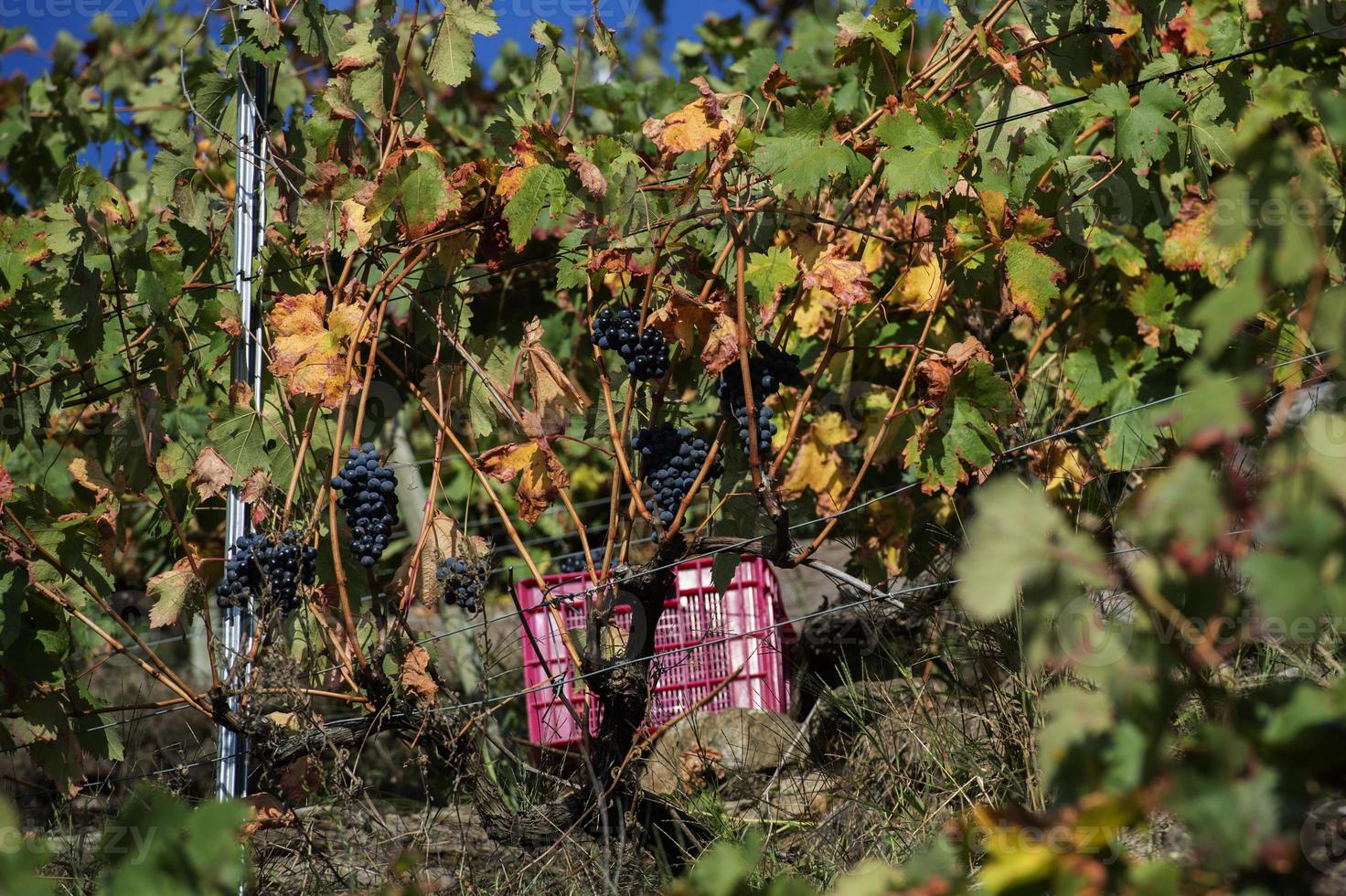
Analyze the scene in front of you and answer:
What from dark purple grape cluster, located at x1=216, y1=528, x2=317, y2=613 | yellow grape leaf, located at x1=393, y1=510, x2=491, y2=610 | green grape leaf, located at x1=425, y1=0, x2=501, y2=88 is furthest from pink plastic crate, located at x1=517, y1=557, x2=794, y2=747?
green grape leaf, located at x1=425, y1=0, x2=501, y2=88

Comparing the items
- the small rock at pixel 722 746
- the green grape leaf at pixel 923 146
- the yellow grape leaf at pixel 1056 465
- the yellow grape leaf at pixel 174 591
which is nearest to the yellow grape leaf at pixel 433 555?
the yellow grape leaf at pixel 174 591

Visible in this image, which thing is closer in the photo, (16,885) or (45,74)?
(16,885)

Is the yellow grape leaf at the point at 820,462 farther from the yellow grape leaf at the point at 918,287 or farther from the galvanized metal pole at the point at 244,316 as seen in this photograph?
the galvanized metal pole at the point at 244,316

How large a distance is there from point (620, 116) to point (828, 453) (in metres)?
1.76

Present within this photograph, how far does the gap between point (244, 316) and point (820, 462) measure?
1.39 m

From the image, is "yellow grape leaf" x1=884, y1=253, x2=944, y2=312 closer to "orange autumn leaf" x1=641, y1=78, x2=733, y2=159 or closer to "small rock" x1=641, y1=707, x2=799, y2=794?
"orange autumn leaf" x1=641, y1=78, x2=733, y2=159

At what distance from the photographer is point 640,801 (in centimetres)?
240

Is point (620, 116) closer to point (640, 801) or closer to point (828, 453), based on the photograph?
point (828, 453)

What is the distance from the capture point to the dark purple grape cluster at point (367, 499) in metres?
2.29

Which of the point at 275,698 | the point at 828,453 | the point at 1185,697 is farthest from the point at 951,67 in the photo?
the point at 275,698

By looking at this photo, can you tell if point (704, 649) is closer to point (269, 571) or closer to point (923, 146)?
point (269, 571)

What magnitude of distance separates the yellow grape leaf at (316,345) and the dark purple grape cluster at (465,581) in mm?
382

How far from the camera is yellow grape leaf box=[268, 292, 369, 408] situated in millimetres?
2340

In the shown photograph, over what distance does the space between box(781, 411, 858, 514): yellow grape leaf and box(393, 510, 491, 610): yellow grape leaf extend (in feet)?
3.00
